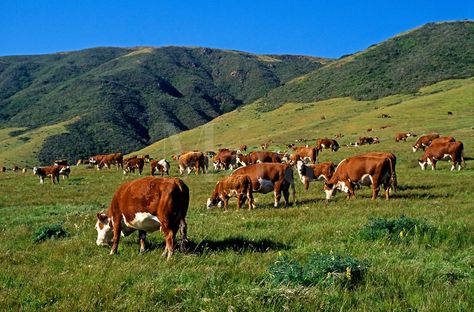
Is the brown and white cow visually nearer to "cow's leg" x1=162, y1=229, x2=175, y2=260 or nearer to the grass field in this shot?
the grass field

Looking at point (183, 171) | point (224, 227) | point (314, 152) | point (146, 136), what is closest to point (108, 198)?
point (224, 227)

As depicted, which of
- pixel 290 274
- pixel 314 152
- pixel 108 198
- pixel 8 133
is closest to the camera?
pixel 290 274

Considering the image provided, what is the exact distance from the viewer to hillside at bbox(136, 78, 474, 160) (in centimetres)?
5872

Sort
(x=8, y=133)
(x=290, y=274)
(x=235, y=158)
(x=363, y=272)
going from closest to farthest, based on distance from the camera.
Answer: (x=290, y=274) < (x=363, y=272) < (x=235, y=158) < (x=8, y=133)

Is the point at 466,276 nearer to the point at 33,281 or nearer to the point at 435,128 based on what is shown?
the point at 33,281

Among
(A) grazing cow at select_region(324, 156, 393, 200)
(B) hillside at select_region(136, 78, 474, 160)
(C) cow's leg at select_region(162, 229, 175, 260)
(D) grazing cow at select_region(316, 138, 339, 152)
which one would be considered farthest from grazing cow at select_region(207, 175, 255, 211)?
(D) grazing cow at select_region(316, 138, 339, 152)

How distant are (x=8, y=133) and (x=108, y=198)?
6797 inches

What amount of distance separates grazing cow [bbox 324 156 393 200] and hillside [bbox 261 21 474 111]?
90346 millimetres

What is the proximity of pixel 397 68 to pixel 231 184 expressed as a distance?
11765 centimetres

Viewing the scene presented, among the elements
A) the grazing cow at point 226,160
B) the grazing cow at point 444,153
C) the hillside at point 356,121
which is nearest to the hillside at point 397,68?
the hillside at point 356,121

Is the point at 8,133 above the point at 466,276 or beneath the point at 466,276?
above

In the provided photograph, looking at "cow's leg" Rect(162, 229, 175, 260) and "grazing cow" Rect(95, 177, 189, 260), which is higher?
"grazing cow" Rect(95, 177, 189, 260)

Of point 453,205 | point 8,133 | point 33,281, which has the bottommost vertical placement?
point 453,205

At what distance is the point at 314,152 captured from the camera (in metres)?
36.3
